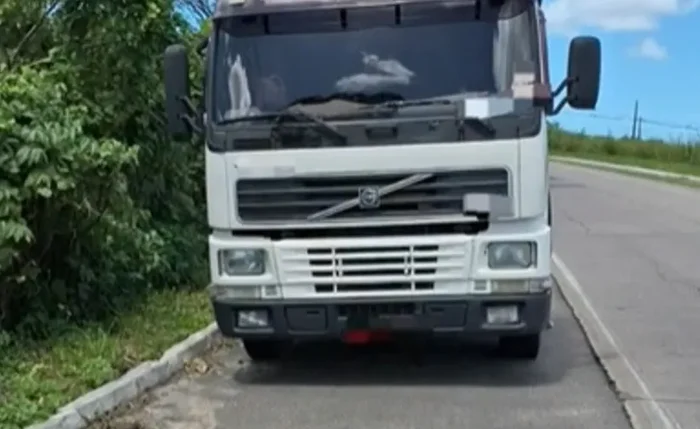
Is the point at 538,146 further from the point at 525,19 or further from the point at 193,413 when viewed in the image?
the point at 193,413

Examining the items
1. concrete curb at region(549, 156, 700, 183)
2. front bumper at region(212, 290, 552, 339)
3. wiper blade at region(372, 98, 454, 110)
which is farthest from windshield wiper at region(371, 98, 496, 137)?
concrete curb at region(549, 156, 700, 183)

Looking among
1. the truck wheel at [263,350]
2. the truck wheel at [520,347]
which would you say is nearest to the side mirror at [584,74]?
the truck wheel at [520,347]

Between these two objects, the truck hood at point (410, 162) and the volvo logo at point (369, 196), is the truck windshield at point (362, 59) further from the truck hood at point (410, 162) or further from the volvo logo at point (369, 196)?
the volvo logo at point (369, 196)

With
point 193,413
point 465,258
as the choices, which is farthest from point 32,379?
point 465,258

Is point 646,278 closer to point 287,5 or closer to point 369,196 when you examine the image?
point 369,196

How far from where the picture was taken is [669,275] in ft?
45.7

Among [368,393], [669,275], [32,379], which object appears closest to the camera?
[32,379]

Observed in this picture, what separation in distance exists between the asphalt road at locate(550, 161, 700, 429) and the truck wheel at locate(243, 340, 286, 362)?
273 centimetres

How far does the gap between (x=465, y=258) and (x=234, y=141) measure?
5.79ft

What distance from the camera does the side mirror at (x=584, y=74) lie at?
817cm

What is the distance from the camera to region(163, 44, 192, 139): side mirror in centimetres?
844

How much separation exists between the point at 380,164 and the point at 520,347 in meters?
2.12

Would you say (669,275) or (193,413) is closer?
(193,413)

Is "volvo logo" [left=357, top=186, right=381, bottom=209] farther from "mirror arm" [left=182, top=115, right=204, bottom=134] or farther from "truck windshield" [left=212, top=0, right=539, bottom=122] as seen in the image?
"mirror arm" [left=182, top=115, right=204, bottom=134]
